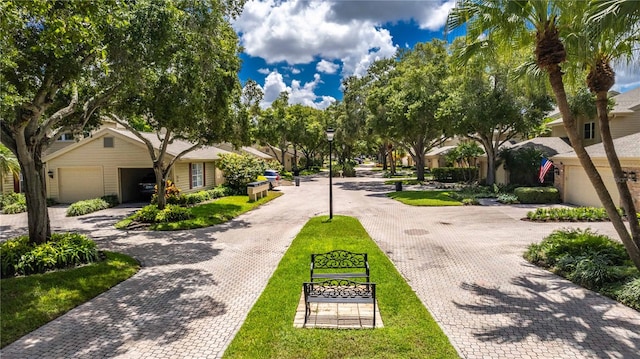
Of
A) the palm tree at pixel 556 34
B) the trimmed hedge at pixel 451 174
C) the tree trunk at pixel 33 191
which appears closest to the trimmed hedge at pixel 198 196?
the tree trunk at pixel 33 191

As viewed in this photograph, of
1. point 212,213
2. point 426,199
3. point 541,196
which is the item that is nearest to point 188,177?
point 212,213

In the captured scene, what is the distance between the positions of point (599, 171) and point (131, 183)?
27.4 metres

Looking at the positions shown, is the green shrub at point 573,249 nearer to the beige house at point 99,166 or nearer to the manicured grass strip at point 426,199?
Answer: the manicured grass strip at point 426,199

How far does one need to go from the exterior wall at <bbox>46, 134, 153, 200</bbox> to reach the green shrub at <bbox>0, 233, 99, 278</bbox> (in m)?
12.5

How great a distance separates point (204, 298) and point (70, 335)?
7.92 ft

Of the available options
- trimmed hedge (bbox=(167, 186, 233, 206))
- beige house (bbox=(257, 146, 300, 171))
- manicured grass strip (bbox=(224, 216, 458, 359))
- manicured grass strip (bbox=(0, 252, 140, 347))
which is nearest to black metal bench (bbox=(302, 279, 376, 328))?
manicured grass strip (bbox=(224, 216, 458, 359))

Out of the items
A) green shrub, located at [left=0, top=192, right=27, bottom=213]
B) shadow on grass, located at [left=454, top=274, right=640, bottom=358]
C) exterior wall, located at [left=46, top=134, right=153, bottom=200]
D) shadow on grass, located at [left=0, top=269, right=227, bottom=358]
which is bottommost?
shadow on grass, located at [left=454, top=274, right=640, bottom=358]

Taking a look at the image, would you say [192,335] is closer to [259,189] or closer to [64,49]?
[64,49]

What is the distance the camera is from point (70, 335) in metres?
6.16

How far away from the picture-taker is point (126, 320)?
6.73m

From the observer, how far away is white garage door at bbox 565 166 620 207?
1778 cm

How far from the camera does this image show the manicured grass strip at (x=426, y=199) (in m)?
21.6

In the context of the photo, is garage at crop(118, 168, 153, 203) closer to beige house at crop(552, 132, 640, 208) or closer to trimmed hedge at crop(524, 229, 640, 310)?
trimmed hedge at crop(524, 229, 640, 310)

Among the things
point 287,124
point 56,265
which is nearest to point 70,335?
point 56,265
